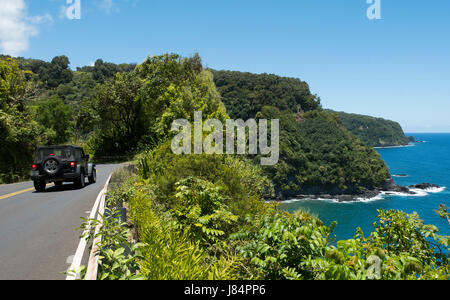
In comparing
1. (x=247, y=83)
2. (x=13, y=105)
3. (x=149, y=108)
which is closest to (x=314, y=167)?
(x=247, y=83)

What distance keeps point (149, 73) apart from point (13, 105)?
18008mm

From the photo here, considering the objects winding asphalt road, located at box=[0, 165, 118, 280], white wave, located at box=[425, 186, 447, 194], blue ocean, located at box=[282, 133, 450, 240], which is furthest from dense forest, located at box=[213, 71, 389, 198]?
winding asphalt road, located at box=[0, 165, 118, 280]

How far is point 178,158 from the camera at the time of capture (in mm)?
10422

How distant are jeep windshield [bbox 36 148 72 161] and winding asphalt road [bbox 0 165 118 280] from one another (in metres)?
1.82

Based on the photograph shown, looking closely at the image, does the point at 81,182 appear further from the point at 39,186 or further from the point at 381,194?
the point at 381,194

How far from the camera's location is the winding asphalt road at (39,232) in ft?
15.6

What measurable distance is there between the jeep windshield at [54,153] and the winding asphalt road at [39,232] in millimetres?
1816

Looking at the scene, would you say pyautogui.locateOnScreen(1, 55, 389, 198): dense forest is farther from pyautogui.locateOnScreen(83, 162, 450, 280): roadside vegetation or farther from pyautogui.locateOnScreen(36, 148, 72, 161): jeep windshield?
pyautogui.locateOnScreen(83, 162, 450, 280): roadside vegetation

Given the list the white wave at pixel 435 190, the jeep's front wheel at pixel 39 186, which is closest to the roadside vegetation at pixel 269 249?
the jeep's front wheel at pixel 39 186

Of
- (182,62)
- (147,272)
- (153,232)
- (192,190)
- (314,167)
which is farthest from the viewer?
(314,167)

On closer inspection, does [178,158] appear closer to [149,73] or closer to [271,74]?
[149,73]

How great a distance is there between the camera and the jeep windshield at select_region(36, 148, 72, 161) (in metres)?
12.6

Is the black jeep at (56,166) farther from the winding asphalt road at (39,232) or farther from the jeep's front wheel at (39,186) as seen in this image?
the winding asphalt road at (39,232)

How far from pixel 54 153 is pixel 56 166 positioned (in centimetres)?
85
